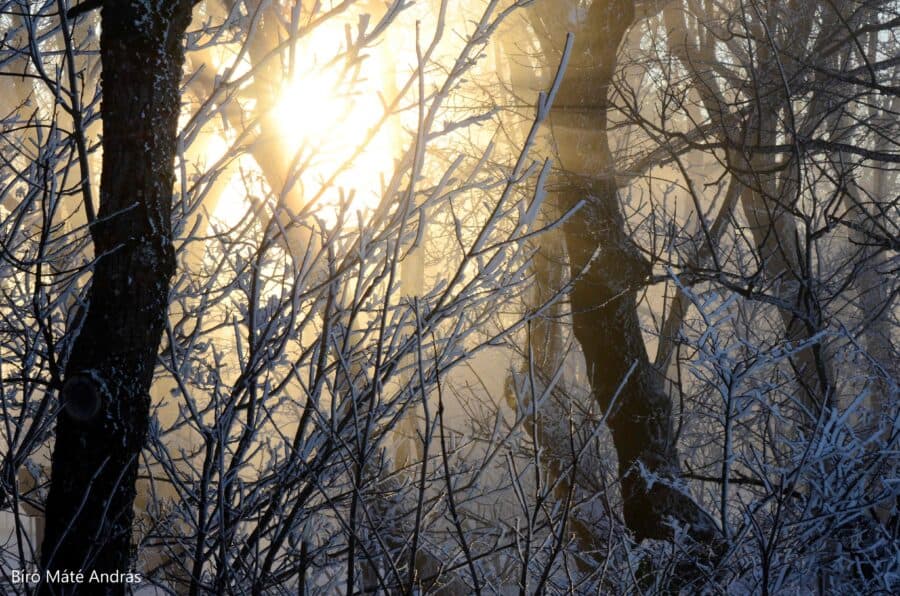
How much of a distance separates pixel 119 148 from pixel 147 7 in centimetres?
41

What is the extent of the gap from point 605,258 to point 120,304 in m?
4.10

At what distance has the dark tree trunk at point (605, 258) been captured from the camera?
17.9 feet

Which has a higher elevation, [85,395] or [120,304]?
[120,304]

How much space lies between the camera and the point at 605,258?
18.1ft

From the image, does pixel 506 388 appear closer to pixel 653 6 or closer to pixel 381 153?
pixel 653 6

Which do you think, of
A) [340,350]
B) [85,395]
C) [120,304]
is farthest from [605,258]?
[85,395]

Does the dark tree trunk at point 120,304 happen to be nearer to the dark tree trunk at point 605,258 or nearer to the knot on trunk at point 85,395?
the knot on trunk at point 85,395

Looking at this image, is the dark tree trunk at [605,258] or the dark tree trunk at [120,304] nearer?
the dark tree trunk at [120,304]

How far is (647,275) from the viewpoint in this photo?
5.49m

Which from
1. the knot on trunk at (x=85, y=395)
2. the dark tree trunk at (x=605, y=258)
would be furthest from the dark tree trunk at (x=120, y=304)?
the dark tree trunk at (x=605, y=258)

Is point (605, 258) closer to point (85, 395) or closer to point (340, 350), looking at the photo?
point (340, 350)

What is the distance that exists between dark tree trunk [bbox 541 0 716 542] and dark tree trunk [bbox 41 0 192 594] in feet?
12.1

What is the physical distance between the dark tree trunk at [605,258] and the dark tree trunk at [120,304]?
146 inches

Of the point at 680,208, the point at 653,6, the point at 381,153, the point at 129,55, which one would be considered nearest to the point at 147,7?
the point at 129,55
